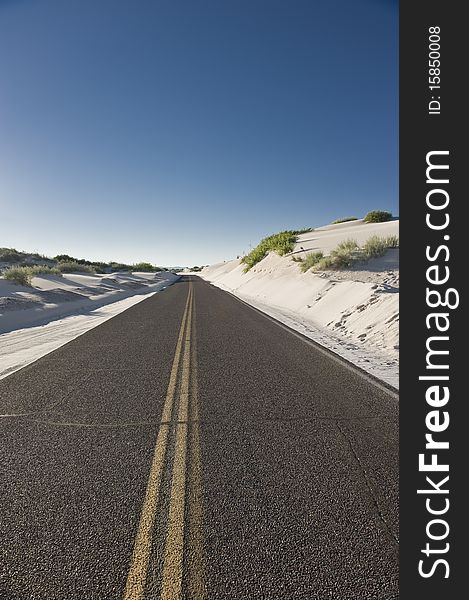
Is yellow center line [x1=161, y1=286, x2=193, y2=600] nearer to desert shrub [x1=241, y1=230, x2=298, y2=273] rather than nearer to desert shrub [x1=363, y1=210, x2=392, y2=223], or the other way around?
desert shrub [x1=241, y1=230, x2=298, y2=273]

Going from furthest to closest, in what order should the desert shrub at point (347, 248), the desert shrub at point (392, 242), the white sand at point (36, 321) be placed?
1. the desert shrub at point (347, 248)
2. the desert shrub at point (392, 242)
3. the white sand at point (36, 321)

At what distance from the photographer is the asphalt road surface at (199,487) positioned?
2.11 meters

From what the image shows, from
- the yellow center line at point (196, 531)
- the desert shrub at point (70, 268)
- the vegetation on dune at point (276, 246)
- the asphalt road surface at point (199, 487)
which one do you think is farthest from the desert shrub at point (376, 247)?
the desert shrub at point (70, 268)

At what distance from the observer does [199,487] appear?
298cm

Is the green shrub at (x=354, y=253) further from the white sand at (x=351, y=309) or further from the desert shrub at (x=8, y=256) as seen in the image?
the desert shrub at (x=8, y=256)

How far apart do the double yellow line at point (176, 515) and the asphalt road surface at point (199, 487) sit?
0.04ft

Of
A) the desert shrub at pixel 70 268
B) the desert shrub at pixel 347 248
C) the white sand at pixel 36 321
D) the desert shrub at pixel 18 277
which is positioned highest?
the desert shrub at pixel 70 268

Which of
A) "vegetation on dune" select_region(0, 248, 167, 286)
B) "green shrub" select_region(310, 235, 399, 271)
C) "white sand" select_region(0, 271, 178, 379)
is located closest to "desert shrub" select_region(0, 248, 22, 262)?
"vegetation on dune" select_region(0, 248, 167, 286)

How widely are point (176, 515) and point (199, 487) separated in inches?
15.2

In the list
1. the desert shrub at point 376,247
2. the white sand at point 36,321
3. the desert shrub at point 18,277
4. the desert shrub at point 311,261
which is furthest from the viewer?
the desert shrub at point 18,277

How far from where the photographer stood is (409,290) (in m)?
3.43

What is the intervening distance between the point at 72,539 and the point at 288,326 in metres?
10.0

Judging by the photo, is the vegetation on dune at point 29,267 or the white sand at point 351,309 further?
the vegetation on dune at point 29,267

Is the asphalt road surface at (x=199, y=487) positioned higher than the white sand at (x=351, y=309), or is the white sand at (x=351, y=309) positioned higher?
the white sand at (x=351, y=309)
